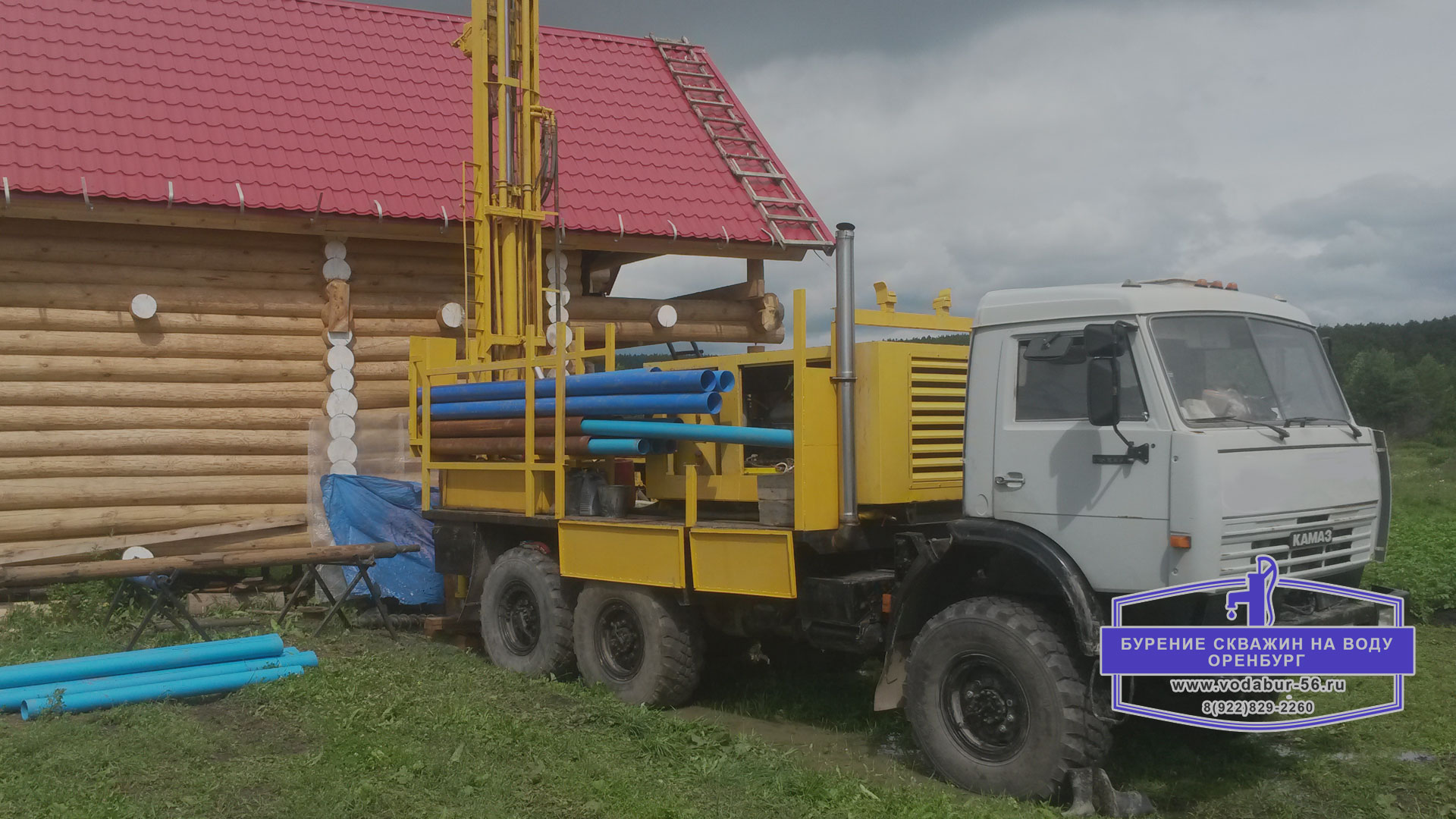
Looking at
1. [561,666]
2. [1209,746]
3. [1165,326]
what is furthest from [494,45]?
[1209,746]

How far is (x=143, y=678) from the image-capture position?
779 centimetres

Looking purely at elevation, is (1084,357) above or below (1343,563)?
above

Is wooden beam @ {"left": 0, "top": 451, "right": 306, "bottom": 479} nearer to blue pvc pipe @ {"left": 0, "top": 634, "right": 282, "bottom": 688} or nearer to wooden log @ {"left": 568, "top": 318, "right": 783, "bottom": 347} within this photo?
wooden log @ {"left": 568, "top": 318, "right": 783, "bottom": 347}

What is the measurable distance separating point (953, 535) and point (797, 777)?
1.54 meters

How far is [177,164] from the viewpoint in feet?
40.2

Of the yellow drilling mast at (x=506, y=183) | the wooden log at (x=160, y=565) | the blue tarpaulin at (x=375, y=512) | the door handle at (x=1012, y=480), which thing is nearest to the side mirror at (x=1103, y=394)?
the door handle at (x=1012, y=480)

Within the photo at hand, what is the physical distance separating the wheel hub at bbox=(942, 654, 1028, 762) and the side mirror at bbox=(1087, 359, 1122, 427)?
1.37 m

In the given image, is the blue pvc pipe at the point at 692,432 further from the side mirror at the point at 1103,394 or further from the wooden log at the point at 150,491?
the wooden log at the point at 150,491

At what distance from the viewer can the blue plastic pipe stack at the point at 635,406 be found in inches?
306

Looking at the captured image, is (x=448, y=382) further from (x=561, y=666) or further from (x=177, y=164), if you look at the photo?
(x=177, y=164)

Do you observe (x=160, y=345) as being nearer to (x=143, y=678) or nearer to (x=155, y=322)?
(x=155, y=322)

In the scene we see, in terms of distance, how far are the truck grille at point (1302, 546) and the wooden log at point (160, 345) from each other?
9691 millimetres

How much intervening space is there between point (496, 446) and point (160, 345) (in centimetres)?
480

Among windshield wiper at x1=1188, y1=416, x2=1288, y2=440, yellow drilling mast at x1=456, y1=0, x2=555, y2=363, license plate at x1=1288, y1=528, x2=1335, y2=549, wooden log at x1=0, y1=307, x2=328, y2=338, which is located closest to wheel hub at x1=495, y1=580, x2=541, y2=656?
yellow drilling mast at x1=456, y1=0, x2=555, y2=363
